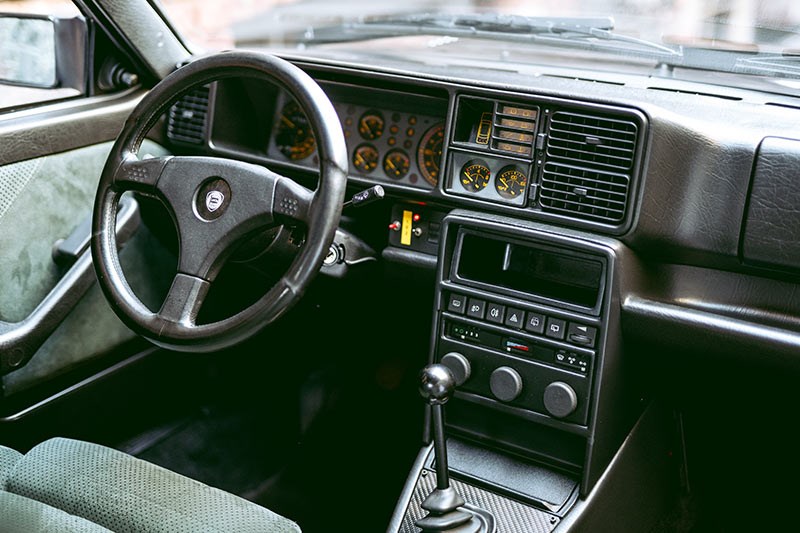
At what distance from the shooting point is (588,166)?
174cm

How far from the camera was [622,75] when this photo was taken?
6.75ft

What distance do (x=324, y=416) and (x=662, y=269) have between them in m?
1.25

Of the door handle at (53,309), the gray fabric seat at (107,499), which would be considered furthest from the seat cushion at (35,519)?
the door handle at (53,309)

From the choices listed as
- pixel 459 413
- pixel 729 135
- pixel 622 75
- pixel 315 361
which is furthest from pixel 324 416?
pixel 729 135

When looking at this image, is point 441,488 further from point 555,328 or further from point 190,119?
point 190,119

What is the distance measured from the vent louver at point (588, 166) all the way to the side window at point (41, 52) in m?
1.33

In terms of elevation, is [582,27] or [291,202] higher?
[582,27]

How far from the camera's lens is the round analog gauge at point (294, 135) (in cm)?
222

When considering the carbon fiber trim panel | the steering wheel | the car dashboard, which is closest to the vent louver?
A: the car dashboard

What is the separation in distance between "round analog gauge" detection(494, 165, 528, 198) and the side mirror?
3.97 ft

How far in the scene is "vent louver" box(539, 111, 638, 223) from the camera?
5.58ft

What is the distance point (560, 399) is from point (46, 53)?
163 centimetres

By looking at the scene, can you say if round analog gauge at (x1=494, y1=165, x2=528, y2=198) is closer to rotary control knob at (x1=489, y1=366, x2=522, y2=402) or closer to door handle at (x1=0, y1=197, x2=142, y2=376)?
rotary control knob at (x1=489, y1=366, x2=522, y2=402)

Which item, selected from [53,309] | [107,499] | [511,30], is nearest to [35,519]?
[107,499]
